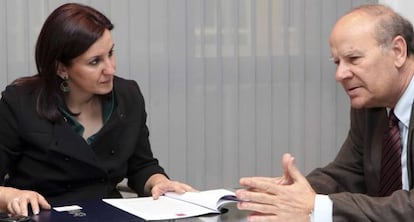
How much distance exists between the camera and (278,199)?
5.87 ft

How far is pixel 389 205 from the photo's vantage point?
1.75m

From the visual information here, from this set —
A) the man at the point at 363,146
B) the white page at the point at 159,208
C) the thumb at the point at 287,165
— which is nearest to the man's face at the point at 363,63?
the man at the point at 363,146

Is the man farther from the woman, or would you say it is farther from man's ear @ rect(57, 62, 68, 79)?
man's ear @ rect(57, 62, 68, 79)

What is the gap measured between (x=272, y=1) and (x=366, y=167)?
150 centimetres

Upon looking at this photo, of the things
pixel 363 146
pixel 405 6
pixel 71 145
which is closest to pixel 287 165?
pixel 363 146

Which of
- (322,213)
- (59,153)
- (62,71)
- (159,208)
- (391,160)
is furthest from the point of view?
(62,71)

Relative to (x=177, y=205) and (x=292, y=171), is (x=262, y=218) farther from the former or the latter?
(x=177, y=205)

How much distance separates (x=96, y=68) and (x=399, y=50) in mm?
1048

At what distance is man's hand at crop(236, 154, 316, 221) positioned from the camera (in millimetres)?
1762

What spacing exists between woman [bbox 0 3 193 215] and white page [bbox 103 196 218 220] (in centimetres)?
22

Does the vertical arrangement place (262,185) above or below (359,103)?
below

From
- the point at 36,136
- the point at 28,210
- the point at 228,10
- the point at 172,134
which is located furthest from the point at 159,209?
the point at 228,10

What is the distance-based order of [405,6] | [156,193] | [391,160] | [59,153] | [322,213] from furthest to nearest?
[405,6] < [59,153] < [156,193] < [391,160] < [322,213]

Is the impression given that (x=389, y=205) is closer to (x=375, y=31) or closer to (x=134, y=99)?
(x=375, y=31)
